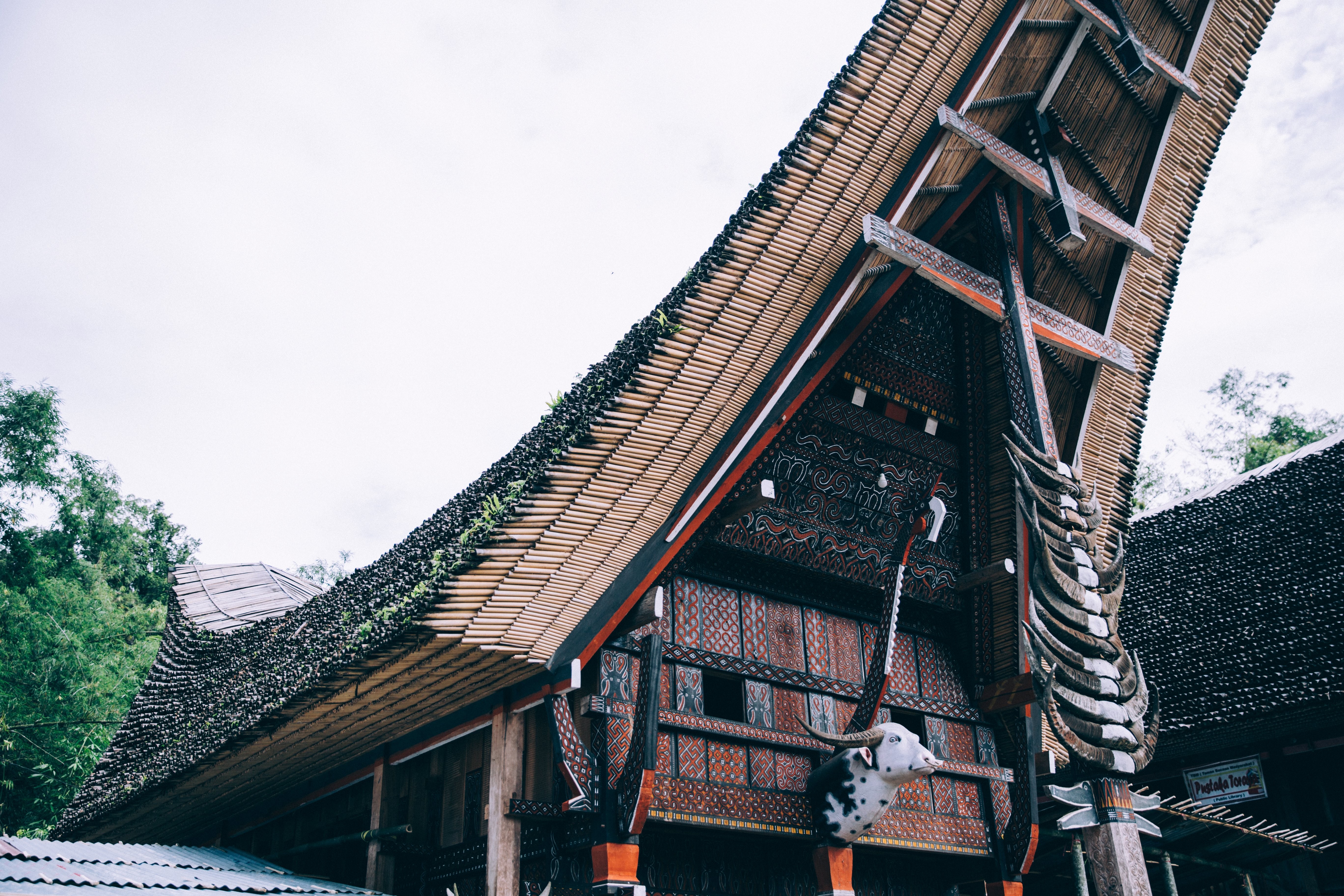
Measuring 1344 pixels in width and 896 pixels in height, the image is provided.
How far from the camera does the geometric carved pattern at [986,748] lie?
7.83 m

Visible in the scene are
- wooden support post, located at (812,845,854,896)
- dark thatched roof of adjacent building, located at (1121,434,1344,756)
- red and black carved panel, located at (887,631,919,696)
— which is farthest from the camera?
dark thatched roof of adjacent building, located at (1121,434,1344,756)

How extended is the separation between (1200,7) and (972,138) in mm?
2671

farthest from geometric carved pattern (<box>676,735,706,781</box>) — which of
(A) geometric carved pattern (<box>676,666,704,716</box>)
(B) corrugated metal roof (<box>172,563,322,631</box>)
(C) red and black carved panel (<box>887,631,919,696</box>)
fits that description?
(B) corrugated metal roof (<box>172,563,322,631</box>)

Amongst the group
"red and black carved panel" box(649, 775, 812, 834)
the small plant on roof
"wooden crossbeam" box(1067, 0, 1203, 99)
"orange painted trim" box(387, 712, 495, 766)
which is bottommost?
"red and black carved panel" box(649, 775, 812, 834)

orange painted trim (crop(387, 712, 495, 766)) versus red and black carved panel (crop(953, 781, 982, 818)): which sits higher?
orange painted trim (crop(387, 712, 495, 766))

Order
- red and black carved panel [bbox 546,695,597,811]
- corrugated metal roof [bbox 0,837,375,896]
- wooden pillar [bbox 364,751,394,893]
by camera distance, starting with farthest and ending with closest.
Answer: wooden pillar [bbox 364,751,394,893]
red and black carved panel [bbox 546,695,597,811]
corrugated metal roof [bbox 0,837,375,896]

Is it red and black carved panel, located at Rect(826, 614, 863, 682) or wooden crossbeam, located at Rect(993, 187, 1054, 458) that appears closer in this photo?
wooden crossbeam, located at Rect(993, 187, 1054, 458)

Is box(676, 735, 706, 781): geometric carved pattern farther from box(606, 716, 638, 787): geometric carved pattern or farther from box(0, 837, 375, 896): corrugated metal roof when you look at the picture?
box(0, 837, 375, 896): corrugated metal roof

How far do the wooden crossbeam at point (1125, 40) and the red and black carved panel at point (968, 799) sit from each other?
17.4ft

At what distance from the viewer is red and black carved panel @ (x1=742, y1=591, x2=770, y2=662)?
687 cm

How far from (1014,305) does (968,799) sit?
371 cm

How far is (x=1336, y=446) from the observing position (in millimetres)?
13586

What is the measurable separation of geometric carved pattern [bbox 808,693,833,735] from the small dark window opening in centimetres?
51

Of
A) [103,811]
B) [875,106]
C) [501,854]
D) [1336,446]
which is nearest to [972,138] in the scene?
[875,106]
